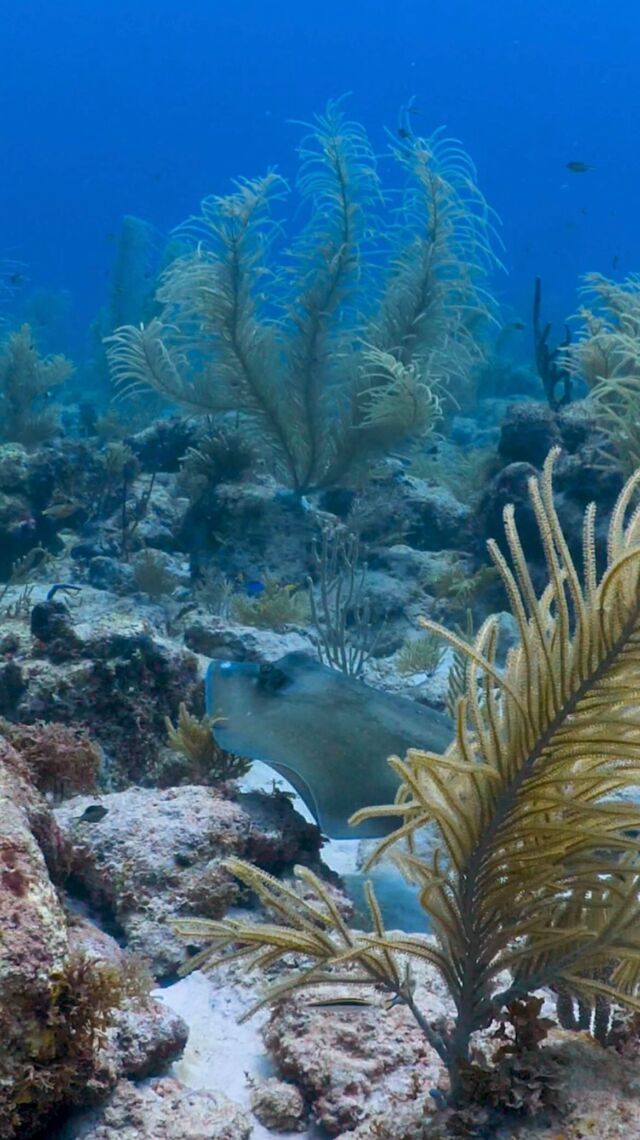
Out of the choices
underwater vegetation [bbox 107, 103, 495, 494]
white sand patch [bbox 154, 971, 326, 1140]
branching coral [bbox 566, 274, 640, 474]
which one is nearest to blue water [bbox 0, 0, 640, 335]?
underwater vegetation [bbox 107, 103, 495, 494]

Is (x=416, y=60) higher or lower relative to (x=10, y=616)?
higher

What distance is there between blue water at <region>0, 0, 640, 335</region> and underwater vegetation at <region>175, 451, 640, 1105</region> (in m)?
152

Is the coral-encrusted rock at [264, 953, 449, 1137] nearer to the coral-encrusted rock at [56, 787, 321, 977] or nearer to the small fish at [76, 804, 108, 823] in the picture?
the coral-encrusted rock at [56, 787, 321, 977]

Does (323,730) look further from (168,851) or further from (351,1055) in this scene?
(351,1055)

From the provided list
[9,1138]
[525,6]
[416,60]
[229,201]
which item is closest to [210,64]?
[416,60]

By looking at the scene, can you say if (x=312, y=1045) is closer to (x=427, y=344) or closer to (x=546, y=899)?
(x=546, y=899)

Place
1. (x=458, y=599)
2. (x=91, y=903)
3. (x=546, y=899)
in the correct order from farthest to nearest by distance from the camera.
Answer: (x=458, y=599) → (x=91, y=903) → (x=546, y=899)

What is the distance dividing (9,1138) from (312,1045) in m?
0.94

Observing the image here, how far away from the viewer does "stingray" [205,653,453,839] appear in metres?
3.52

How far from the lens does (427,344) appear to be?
10.6m

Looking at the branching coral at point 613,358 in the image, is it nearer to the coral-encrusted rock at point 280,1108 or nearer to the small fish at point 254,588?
the small fish at point 254,588

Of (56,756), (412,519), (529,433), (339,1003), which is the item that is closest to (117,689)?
(56,756)

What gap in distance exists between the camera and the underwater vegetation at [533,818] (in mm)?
1782

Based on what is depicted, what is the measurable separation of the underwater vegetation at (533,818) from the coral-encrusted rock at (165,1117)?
1.07ft
